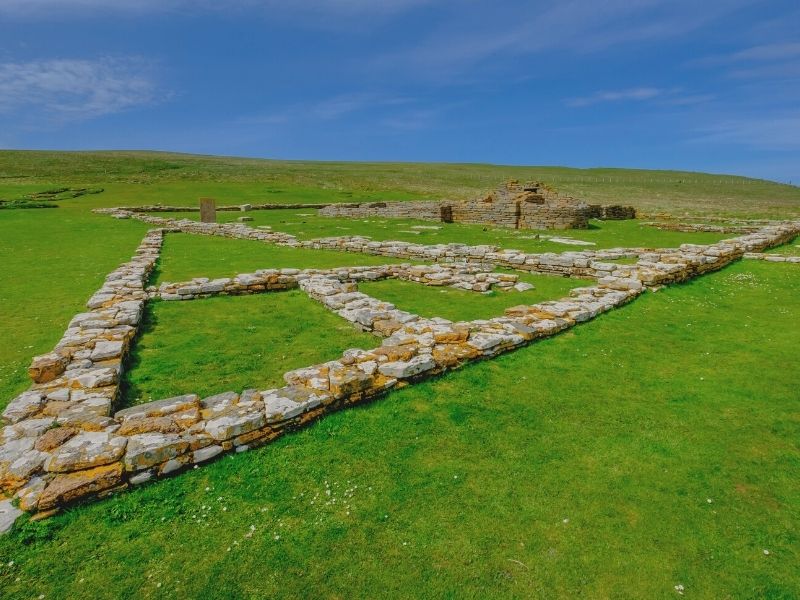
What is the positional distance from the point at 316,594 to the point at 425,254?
1490 cm

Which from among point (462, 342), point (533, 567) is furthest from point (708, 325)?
point (533, 567)

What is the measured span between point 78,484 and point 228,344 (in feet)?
14.0

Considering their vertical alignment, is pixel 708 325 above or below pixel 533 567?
above

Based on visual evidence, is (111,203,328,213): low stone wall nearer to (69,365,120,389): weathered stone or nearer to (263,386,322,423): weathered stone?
(69,365,120,389): weathered stone

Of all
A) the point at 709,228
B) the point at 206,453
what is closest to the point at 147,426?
the point at 206,453

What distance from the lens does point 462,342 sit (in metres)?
7.60

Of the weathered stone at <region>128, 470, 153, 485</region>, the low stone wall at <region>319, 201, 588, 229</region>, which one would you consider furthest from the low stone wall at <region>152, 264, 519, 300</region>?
the low stone wall at <region>319, 201, 588, 229</region>

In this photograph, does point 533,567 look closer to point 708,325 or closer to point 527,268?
point 708,325

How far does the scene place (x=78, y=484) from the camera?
4250mm

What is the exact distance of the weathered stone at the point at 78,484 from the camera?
412cm

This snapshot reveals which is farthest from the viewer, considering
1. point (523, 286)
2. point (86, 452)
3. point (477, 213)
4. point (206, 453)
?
point (477, 213)

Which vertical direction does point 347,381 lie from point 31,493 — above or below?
above

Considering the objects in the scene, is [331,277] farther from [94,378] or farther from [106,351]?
[94,378]

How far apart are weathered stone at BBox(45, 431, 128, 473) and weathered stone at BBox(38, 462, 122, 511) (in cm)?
6
